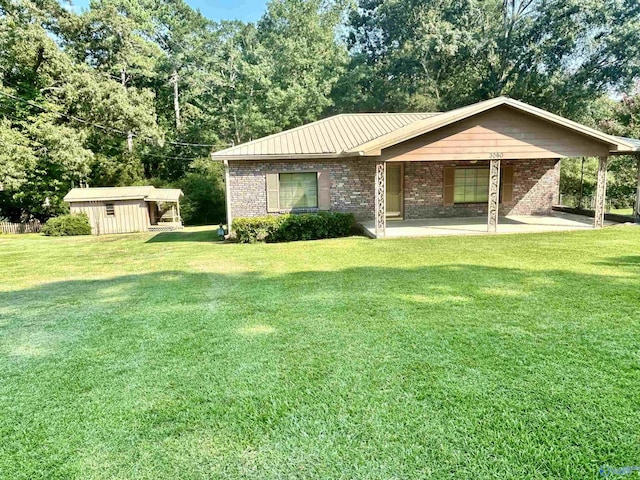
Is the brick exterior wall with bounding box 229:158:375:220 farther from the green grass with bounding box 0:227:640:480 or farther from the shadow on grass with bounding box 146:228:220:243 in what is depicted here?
the green grass with bounding box 0:227:640:480

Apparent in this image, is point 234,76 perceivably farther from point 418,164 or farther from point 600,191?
point 600,191

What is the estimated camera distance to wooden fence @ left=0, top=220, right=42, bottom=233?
20.1m

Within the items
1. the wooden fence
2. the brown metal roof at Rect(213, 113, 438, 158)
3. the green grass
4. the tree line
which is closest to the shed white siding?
the tree line

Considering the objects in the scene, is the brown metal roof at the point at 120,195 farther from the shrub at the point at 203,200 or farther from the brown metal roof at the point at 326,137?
the brown metal roof at the point at 326,137

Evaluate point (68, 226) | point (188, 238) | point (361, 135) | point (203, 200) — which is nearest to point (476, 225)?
point (361, 135)

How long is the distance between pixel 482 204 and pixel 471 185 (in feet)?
2.55

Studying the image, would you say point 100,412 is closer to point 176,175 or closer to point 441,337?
point 441,337

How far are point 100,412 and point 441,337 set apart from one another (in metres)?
2.97

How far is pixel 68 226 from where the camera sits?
18453mm

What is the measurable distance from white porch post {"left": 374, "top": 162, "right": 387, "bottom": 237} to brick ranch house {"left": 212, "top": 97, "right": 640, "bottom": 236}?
3 centimetres

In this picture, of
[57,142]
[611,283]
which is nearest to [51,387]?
[611,283]

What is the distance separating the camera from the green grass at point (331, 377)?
8.03 feet

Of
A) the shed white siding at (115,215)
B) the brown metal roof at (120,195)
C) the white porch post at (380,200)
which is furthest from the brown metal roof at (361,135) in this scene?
the shed white siding at (115,215)

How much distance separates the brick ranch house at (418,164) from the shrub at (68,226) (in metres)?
9.78
